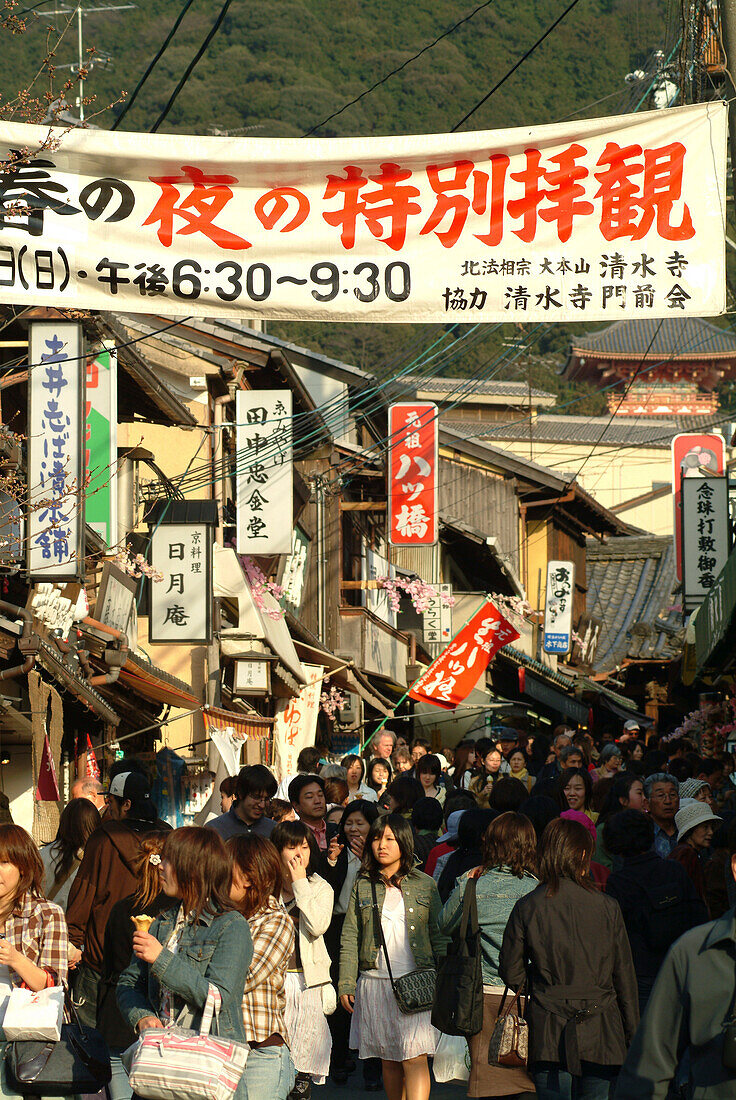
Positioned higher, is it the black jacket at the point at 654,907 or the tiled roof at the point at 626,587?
the tiled roof at the point at 626,587

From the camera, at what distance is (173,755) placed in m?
18.8

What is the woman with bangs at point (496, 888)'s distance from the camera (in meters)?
6.42

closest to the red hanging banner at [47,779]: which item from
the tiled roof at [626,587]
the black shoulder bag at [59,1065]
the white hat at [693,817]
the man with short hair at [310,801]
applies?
the man with short hair at [310,801]

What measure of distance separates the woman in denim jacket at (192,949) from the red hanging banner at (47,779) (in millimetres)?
6647

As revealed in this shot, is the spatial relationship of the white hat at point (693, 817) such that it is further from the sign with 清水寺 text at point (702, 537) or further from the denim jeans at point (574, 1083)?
the sign with 清水寺 text at point (702, 537)

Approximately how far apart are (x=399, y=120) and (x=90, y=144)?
76.1 meters

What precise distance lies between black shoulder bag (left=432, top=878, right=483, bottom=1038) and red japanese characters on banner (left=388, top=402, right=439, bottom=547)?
1989 centimetres

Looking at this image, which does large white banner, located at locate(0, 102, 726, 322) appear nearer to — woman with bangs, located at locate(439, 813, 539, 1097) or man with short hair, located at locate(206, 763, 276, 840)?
woman with bangs, located at locate(439, 813, 539, 1097)

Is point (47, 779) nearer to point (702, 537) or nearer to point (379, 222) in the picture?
point (379, 222)

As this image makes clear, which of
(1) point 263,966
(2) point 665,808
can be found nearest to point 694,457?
(2) point 665,808

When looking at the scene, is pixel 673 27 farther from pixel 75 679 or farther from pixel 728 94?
pixel 75 679

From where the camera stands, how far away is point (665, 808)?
30.6 ft

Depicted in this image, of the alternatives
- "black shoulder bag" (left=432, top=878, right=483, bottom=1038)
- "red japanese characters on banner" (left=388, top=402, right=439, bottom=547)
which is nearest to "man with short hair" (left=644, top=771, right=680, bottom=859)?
"black shoulder bag" (left=432, top=878, right=483, bottom=1038)

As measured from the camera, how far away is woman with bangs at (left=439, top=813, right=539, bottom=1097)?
6.42 m
